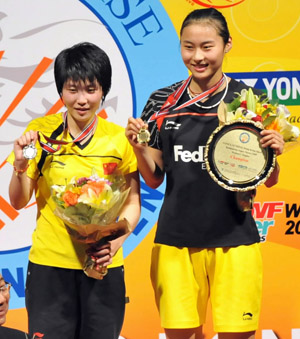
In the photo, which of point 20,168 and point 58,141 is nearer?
point 20,168

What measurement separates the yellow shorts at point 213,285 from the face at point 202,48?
2.36 ft

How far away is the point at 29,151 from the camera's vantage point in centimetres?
294

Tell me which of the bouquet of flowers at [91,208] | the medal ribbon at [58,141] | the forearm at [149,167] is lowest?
the bouquet of flowers at [91,208]

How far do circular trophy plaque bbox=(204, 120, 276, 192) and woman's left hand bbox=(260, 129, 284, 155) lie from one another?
0.11ft

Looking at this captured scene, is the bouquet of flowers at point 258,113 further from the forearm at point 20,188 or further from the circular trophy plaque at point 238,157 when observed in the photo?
the forearm at point 20,188

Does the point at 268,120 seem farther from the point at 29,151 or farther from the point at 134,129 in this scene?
the point at 29,151

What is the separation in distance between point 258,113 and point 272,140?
13cm

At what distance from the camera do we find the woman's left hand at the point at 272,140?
116 inches

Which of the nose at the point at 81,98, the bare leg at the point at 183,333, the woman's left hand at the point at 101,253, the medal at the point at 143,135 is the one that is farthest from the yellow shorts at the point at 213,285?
the nose at the point at 81,98

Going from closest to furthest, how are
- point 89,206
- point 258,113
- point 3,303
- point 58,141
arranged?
point 3,303 < point 89,206 < point 258,113 < point 58,141

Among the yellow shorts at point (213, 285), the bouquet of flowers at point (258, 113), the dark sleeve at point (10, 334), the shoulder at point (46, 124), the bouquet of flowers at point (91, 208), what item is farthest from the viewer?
the shoulder at point (46, 124)

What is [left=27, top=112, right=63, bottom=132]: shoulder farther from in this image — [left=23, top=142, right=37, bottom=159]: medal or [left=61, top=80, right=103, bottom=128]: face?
[left=23, top=142, right=37, bottom=159]: medal

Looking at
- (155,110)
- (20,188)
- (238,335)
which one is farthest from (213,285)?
(20,188)

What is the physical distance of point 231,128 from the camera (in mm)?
3012
